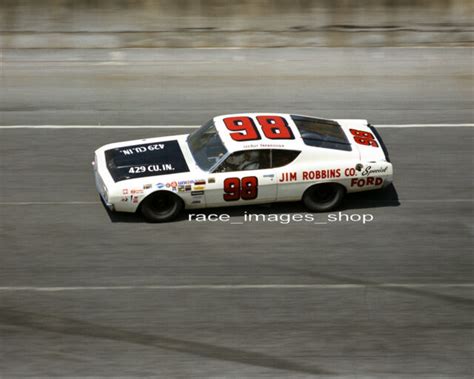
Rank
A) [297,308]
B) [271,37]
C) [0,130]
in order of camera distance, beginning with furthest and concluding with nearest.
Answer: [271,37] < [0,130] < [297,308]

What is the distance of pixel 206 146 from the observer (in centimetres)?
1333

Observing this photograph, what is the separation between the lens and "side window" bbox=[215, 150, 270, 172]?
12.8 meters

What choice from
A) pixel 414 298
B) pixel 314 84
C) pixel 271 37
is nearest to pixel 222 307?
pixel 414 298

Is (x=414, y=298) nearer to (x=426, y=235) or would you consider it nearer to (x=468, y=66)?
(x=426, y=235)

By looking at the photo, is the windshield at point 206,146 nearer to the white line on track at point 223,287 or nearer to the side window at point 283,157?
the side window at point 283,157

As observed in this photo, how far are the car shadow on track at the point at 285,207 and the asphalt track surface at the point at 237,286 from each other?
0.03 metres

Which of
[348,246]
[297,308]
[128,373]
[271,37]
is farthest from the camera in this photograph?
[271,37]

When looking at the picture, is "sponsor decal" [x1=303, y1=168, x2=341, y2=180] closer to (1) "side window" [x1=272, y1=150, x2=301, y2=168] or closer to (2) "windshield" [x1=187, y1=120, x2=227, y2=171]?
(1) "side window" [x1=272, y1=150, x2=301, y2=168]

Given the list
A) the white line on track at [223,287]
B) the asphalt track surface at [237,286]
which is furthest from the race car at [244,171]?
the white line on track at [223,287]

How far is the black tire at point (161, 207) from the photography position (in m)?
12.9

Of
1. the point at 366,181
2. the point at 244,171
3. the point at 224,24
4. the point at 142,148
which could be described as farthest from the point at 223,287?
the point at 224,24

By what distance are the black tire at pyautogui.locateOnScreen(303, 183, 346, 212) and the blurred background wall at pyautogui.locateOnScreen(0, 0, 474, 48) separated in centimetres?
749

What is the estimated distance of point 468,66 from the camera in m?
19.2

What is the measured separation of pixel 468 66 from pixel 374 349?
10.8 meters
